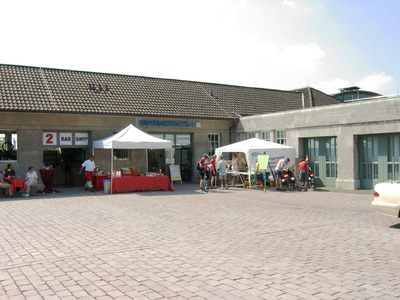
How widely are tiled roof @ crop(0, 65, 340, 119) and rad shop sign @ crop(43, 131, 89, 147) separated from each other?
1.31 metres

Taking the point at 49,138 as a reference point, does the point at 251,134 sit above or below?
above

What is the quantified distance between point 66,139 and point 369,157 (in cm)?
1415

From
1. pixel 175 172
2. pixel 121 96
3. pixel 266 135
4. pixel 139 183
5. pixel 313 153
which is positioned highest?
pixel 121 96

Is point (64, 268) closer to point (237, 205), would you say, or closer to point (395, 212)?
point (395, 212)

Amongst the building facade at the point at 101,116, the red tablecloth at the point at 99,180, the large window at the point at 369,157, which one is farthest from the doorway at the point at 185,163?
the large window at the point at 369,157

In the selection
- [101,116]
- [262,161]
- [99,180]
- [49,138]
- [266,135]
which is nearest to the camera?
[262,161]

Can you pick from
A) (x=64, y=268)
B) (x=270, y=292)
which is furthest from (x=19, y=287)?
(x=270, y=292)

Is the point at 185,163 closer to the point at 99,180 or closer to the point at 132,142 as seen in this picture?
the point at 99,180

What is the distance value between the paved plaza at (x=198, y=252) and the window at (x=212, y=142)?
11.6 meters

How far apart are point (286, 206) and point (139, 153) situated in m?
10.8

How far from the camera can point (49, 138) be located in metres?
19.3

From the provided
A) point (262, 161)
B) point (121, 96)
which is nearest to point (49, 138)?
point (121, 96)

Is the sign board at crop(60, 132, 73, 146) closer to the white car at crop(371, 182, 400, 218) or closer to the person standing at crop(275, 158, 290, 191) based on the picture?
the person standing at crop(275, 158, 290, 191)

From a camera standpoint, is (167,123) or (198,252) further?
(167,123)
